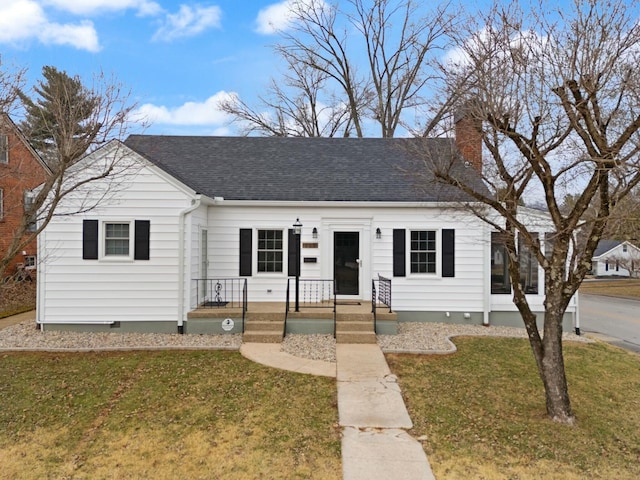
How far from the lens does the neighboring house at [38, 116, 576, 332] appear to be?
9.05m

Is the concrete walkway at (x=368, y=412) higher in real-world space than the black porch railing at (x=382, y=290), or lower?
lower

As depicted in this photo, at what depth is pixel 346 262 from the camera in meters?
10.5

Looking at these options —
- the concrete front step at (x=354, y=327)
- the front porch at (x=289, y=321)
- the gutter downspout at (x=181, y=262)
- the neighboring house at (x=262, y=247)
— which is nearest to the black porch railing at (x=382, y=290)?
the neighboring house at (x=262, y=247)

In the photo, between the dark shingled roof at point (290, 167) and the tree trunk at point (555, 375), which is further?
the dark shingled roof at point (290, 167)

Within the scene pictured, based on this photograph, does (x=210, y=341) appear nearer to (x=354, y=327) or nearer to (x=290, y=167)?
(x=354, y=327)

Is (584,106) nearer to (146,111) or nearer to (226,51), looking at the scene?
(146,111)

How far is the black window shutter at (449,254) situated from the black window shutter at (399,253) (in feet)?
3.46

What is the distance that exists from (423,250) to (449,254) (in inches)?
27.2

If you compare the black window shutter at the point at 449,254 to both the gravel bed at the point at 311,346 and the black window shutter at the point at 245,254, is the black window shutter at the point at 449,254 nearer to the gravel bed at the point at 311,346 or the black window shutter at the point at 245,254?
the gravel bed at the point at 311,346

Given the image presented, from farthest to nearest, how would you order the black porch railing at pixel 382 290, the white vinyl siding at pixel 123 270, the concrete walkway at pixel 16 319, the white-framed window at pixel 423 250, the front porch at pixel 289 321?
the white-framed window at pixel 423 250
the concrete walkway at pixel 16 319
the black porch railing at pixel 382 290
the white vinyl siding at pixel 123 270
the front porch at pixel 289 321

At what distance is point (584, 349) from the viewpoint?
8.48m

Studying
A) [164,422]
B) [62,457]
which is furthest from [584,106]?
[62,457]

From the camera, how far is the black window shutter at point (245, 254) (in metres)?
10.3

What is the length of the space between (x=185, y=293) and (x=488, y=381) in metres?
6.73
